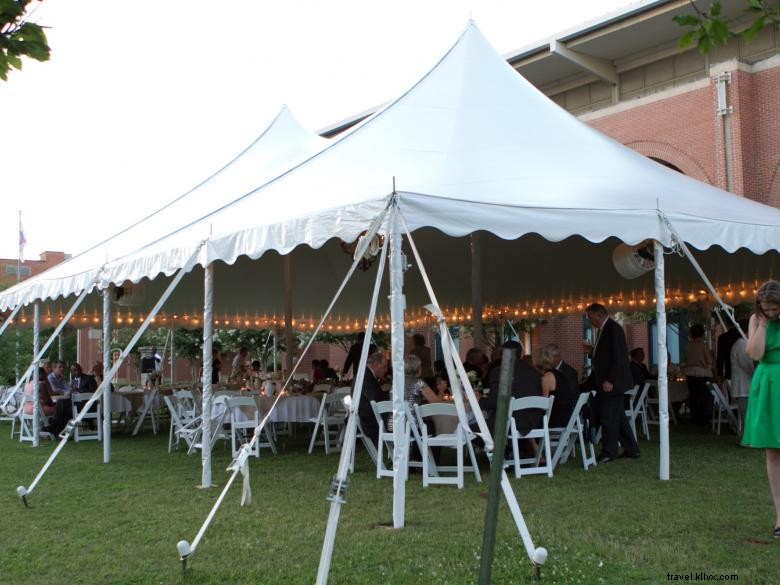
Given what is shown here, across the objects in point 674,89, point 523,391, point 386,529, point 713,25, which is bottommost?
point 386,529

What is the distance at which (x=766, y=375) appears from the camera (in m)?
4.75

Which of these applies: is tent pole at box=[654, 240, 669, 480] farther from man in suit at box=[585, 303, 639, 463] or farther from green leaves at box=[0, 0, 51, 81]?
green leaves at box=[0, 0, 51, 81]

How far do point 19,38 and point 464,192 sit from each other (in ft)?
13.8

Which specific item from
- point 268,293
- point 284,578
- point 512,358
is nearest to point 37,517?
point 284,578

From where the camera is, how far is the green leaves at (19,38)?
346cm

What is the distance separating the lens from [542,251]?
12914 mm

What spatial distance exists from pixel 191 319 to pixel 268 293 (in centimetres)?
209

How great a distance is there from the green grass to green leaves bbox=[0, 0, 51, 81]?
2721 mm

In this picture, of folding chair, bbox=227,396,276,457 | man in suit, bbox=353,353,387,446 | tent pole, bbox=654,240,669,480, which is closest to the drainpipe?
tent pole, bbox=654,240,669,480

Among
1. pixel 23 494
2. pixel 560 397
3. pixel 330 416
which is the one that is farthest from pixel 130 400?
pixel 560 397

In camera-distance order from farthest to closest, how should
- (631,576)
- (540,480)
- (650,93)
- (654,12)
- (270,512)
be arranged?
(650,93) < (654,12) < (540,480) < (270,512) < (631,576)

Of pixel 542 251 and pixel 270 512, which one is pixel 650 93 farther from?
pixel 270 512

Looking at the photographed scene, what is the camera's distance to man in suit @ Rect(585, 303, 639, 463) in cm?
809

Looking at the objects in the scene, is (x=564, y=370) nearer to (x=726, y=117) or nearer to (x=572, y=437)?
(x=572, y=437)
